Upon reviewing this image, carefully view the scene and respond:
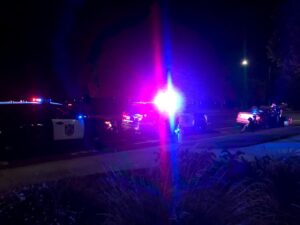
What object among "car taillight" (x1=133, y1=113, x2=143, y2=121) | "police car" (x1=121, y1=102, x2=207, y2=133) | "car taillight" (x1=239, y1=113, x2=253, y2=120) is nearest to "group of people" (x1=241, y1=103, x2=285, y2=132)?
"car taillight" (x1=239, y1=113, x2=253, y2=120)

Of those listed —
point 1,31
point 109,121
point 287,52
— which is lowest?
point 109,121

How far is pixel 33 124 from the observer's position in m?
13.2

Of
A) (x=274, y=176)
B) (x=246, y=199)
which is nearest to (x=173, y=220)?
(x=246, y=199)

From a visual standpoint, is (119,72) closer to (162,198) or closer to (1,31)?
(1,31)

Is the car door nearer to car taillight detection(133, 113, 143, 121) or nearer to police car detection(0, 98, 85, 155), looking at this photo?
police car detection(0, 98, 85, 155)

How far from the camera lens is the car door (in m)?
13.8

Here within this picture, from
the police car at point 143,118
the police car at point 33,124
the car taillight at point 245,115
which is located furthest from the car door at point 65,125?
the car taillight at point 245,115

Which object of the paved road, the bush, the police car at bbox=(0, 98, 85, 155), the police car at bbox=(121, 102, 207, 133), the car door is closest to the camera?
the bush

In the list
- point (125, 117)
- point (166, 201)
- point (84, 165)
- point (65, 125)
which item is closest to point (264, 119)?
point (125, 117)

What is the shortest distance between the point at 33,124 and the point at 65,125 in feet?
3.70

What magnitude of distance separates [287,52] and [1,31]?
31.2 ft

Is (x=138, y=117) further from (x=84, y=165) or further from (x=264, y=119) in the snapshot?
(x=264, y=119)

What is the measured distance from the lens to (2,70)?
51.5 ft

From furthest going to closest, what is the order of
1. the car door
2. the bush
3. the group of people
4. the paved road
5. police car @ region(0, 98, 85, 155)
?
the group of people, the car door, police car @ region(0, 98, 85, 155), the paved road, the bush
